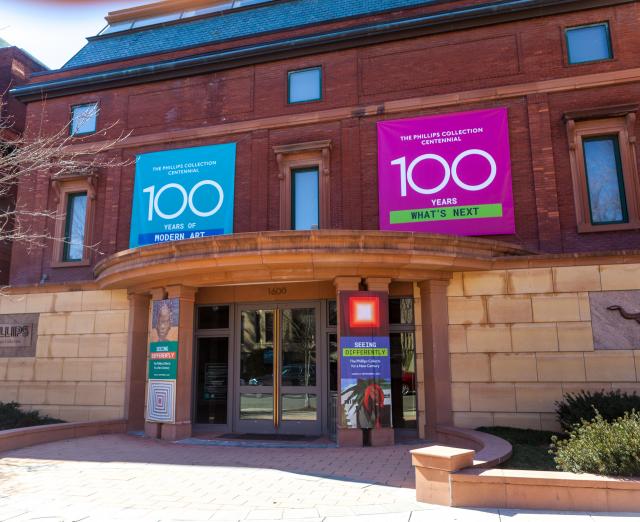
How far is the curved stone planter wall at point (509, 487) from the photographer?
20.9 feet

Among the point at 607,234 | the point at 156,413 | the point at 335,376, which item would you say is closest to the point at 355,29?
the point at 607,234

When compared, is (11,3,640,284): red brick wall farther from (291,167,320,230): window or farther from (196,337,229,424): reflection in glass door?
(196,337,229,424): reflection in glass door

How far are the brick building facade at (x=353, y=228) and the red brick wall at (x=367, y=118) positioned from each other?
5 cm

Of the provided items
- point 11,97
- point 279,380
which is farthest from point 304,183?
point 11,97

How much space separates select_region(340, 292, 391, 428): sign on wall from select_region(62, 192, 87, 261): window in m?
9.26

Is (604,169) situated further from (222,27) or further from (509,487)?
(222,27)

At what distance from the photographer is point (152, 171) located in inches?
629

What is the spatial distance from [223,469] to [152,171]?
32.1 feet

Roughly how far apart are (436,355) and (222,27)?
13069 millimetres

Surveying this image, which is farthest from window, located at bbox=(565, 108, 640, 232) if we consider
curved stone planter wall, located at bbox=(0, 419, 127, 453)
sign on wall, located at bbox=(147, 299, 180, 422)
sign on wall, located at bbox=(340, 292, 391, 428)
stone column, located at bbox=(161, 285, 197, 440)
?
curved stone planter wall, located at bbox=(0, 419, 127, 453)

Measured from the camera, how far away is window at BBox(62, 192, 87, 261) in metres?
16.6

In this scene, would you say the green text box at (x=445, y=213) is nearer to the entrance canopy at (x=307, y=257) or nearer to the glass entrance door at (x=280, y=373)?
the entrance canopy at (x=307, y=257)

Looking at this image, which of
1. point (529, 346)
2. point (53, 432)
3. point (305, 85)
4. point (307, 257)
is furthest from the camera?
point (305, 85)

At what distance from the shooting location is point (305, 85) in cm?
1562
